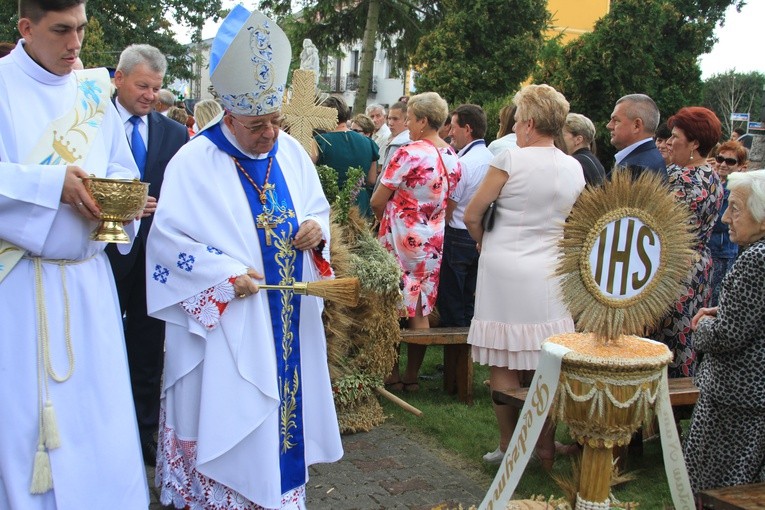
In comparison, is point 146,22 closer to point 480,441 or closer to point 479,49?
point 479,49

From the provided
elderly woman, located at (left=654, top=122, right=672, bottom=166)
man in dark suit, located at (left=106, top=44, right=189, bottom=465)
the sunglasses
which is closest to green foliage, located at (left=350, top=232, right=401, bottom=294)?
man in dark suit, located at (left=106, top=44, right=189, bottom=465)

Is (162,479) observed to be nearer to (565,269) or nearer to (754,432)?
(565,269)

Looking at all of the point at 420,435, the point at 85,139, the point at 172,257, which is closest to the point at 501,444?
the point at 420,435

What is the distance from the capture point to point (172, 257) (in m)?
3.74

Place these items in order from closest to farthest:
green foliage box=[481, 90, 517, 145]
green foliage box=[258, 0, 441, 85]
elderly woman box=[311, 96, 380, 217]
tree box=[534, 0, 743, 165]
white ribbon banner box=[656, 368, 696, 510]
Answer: white ribbon banner box=[656, 368, 696, 510] < elderly woman box=[311, 96, 380, 217] < green foliage box=[481, 90, 517, 145] < tree box=[534, 0, 743, 165] < green foliage box=[258, 0, 441, 85]

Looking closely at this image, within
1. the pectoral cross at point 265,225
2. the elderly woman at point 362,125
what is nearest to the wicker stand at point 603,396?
the pectoral cross at point 265,225

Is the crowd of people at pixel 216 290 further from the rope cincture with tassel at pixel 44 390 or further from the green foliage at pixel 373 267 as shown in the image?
the green foliage at pixel 373 267

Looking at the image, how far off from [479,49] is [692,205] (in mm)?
19348

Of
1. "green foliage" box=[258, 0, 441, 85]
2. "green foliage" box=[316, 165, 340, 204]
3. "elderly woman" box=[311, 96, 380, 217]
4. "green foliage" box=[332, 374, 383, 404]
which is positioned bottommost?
"green foliage" box=[332, 374, 383, 404]

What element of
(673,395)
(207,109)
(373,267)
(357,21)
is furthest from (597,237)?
(357,21)

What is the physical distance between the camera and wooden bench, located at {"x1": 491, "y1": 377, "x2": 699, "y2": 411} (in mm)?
4793

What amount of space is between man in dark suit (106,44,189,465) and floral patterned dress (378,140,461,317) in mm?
1892

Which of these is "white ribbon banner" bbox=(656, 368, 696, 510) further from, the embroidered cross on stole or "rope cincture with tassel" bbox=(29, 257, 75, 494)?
"rope cincture with tassel" bbox=(29, 257, 75, 494)

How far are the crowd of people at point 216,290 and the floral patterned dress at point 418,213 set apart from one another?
149 centimetres
